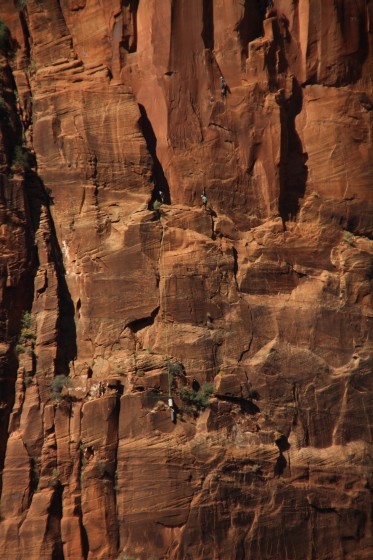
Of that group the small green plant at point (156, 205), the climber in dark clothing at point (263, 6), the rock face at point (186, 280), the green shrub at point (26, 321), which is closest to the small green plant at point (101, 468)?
the rock face at point (186, 280)

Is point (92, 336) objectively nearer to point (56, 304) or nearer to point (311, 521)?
point (56, 304)

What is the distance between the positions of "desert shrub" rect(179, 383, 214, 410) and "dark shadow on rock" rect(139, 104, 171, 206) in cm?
509

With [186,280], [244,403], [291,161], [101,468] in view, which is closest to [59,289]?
[186,280]

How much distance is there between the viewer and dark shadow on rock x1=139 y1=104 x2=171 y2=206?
113ft

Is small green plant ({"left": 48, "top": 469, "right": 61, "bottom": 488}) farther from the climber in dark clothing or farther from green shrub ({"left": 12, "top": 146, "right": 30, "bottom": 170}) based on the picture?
the climber in dark clothing

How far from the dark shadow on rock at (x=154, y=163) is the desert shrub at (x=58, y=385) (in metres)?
5.25

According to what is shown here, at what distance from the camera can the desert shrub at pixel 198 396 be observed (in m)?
32.8

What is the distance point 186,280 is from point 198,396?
2991 millimetres

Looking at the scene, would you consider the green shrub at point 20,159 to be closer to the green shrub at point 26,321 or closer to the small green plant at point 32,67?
the small green plant at point 32,67

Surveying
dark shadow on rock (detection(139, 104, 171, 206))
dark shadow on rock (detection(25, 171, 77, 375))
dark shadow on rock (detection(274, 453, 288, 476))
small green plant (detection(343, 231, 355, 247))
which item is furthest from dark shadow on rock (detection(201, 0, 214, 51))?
dark shadow on rock (detection(274, 453, 288, 476))

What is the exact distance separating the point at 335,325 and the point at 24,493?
29.6ft

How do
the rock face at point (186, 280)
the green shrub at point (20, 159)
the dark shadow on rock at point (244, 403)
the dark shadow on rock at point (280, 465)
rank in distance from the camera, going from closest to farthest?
the rock face at point (186, 280), the dark shadow on rock at point (280, 465), the dark shadow on rock at point (244, 403), the green shrub at point (20, 159)

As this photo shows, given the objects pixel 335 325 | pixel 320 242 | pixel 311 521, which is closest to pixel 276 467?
pixel 311 521

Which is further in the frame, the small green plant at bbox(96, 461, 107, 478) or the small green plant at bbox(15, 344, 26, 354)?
the small green plant at bbox(15, 344, 26, 354)
